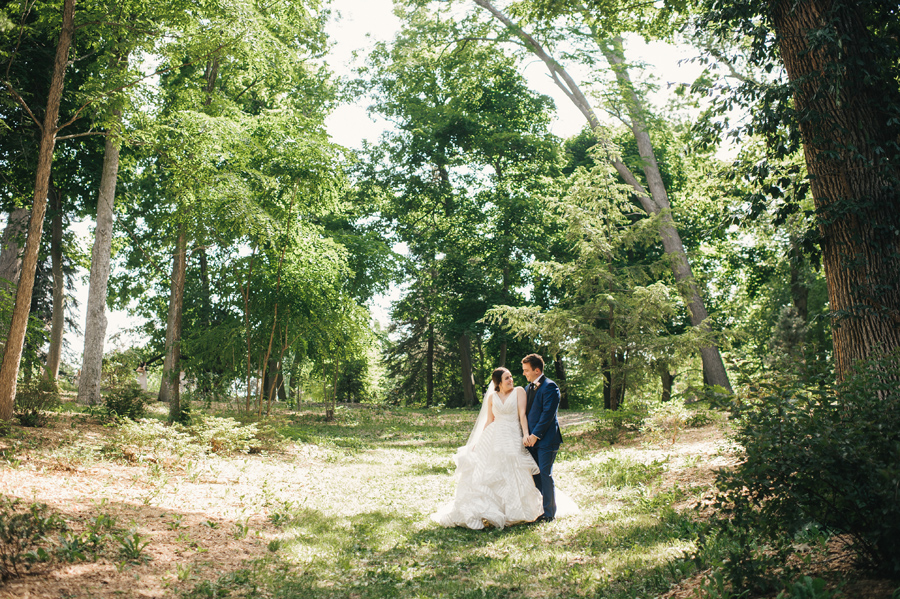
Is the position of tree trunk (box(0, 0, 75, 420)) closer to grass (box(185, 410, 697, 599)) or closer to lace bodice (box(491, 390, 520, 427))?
grass (box(185, 410, 697, 599))

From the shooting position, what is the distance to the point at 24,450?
792 cm

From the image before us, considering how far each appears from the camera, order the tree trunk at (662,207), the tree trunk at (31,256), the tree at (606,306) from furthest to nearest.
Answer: the tree trunk at (662,207)
the tree at (606,306)
the tree trunk at (31,256)

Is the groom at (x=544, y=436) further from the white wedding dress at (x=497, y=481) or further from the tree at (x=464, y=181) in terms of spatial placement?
the tree at (x=464, y=181)

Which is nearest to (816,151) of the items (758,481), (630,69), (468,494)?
(758,481)

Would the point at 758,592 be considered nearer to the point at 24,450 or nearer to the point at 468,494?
the point at 468,494

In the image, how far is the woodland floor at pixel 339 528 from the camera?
4449 millimetres

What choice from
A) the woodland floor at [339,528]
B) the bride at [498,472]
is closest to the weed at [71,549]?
the woodland floor at [339,528]

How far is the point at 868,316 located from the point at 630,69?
15.8 m

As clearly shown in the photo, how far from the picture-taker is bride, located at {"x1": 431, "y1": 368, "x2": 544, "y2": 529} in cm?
677

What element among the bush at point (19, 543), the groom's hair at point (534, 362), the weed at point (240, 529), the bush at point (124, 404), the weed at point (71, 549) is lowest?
the weed at point (240, 529)

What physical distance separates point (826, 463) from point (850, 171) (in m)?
4.32

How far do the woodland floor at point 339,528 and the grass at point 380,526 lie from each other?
1.0 inches

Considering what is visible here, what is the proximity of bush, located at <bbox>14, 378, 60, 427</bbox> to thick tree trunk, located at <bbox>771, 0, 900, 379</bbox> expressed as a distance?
37.8ft

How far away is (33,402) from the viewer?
9750 millimetres
